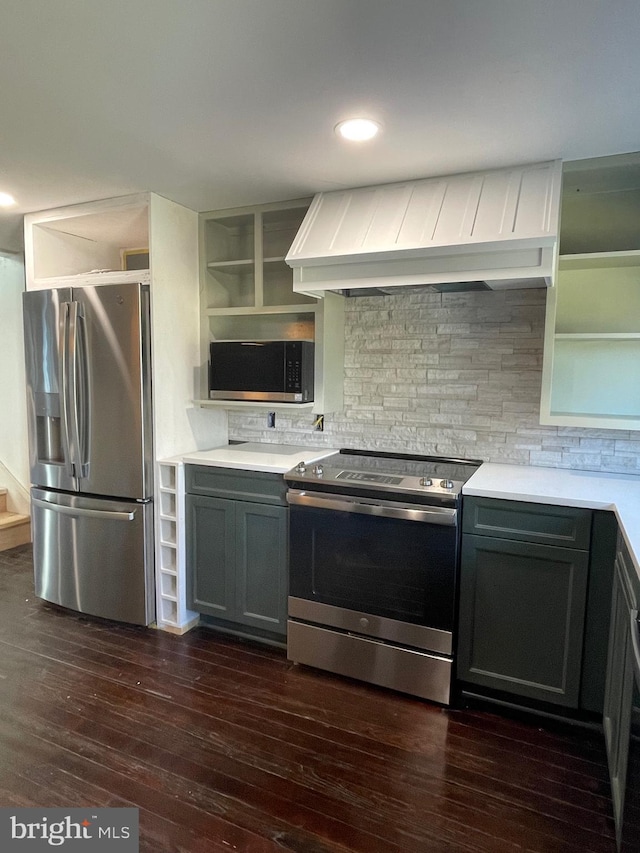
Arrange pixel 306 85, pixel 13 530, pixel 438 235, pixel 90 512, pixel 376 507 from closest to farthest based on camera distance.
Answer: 1. pixel 306 85
2. pixel 438 235
3. pixel 376 507
4. pixel 90 512
5. pixel 13 530

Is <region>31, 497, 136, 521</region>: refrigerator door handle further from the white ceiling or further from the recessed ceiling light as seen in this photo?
the recessed ceiling light

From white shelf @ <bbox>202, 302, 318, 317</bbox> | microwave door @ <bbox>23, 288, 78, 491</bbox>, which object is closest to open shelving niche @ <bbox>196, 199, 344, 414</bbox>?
white shelf @ <bbox>202, 302, 318, 317</bbox>

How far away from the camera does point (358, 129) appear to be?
192cm

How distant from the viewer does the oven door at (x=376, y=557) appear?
7.30ft

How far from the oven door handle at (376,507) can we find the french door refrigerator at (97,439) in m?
0.94

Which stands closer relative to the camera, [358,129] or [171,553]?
[358,129]

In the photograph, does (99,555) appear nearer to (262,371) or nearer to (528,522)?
(262,371)

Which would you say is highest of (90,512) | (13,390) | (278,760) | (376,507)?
(13,390)

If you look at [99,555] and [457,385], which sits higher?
[457,385]

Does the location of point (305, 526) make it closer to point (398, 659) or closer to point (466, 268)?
point (398, 659)

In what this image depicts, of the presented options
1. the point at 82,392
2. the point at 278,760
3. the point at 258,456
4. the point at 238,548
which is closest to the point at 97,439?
the point at 82,392

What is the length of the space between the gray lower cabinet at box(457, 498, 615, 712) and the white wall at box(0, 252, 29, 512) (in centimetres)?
383

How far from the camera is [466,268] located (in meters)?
2.17

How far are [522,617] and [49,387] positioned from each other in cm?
272
